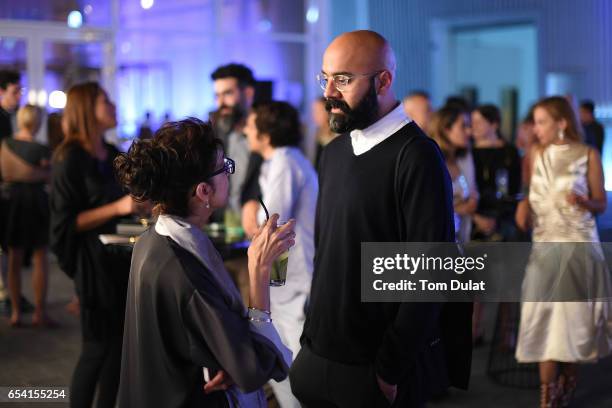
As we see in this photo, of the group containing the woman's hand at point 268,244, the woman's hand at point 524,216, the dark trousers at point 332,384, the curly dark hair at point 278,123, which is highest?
the curly dark hair at point 278,123

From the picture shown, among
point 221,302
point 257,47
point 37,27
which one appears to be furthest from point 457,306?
point 257,47

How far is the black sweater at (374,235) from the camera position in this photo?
1.97 meters

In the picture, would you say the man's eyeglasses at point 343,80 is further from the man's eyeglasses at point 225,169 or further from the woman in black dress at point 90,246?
the woman in black dress at point 90,246

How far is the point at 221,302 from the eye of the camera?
5.53ft

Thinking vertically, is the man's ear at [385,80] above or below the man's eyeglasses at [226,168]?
above

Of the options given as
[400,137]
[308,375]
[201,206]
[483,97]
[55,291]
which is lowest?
[55,291]

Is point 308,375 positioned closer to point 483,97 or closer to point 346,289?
point 346,289

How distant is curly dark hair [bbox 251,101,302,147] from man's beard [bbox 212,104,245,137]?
1208 mm

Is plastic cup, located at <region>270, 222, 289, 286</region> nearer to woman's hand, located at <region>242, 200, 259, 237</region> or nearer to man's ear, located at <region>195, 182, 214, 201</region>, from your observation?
man's ear, located at <region>195, 182, 214, 201</region>

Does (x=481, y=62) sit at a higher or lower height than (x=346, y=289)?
higher

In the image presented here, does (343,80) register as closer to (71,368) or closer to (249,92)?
(249,92)

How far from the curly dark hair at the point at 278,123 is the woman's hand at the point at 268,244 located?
1578 mm

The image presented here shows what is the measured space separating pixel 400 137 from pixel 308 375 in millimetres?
696

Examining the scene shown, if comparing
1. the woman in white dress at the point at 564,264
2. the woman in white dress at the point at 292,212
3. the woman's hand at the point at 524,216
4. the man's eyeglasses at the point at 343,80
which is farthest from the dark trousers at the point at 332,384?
the woman's hand at the point at 524,216
